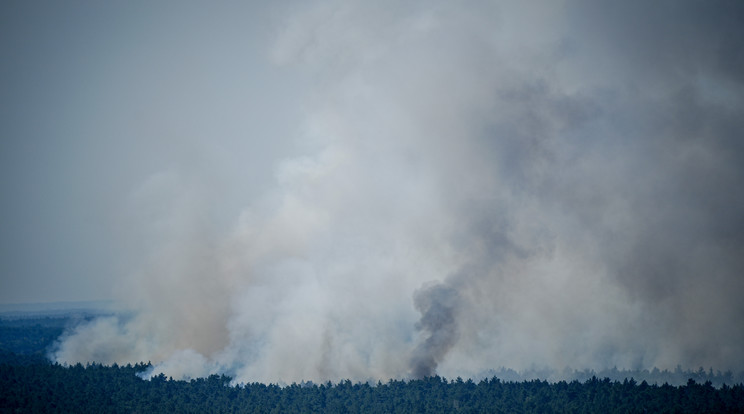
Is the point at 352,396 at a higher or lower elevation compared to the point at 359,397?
higher

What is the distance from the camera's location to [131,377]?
89625 millimetres

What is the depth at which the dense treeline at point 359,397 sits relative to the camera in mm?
74288

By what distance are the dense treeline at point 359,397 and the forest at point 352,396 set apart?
0.10 metres

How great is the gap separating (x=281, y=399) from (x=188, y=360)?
2169cm

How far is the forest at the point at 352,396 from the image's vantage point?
7431 cm

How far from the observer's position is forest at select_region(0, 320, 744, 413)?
74.3m

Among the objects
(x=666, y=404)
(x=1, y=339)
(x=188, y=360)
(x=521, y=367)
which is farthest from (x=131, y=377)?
(x=1, y=339)

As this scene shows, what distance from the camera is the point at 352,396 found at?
262 ft

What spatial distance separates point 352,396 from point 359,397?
0.78 metres

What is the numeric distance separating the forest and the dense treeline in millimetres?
99

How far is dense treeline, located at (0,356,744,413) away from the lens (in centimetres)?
7429

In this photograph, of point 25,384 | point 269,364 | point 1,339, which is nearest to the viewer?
point 25,384

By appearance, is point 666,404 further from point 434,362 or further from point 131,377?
point 131,377

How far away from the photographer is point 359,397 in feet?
262
